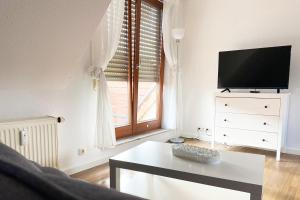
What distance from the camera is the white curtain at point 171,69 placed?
3535 millimetres

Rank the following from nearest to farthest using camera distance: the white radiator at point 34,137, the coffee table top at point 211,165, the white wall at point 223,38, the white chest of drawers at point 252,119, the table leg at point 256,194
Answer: the table leg at point 256,194 → the coffee table top at point 211,165 → the white radiator at point 34,137 → the white chest of drawers at point 252,119 → the white wall at point 223,38

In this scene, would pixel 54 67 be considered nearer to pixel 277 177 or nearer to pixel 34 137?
pixel 34 137

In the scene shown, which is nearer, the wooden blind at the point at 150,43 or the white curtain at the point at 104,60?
the white curtain at the point at 104,60

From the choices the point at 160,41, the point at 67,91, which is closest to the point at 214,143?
the point at 160,41

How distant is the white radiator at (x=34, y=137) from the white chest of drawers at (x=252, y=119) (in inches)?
87.3

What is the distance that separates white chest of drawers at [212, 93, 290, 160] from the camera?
2756mm

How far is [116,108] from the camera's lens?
2924mm

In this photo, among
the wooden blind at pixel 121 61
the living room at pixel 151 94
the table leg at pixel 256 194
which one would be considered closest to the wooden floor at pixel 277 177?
the living room at pixel 151 94

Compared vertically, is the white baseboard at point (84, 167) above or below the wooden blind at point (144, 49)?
below

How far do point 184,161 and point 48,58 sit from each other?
1389 mm

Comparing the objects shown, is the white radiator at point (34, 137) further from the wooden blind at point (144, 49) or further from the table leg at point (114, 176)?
the wooden blind at point (144, 49)

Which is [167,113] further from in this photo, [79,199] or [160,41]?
[79,199]

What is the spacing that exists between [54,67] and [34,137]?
0.64 metres

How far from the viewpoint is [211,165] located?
1.42 meters
